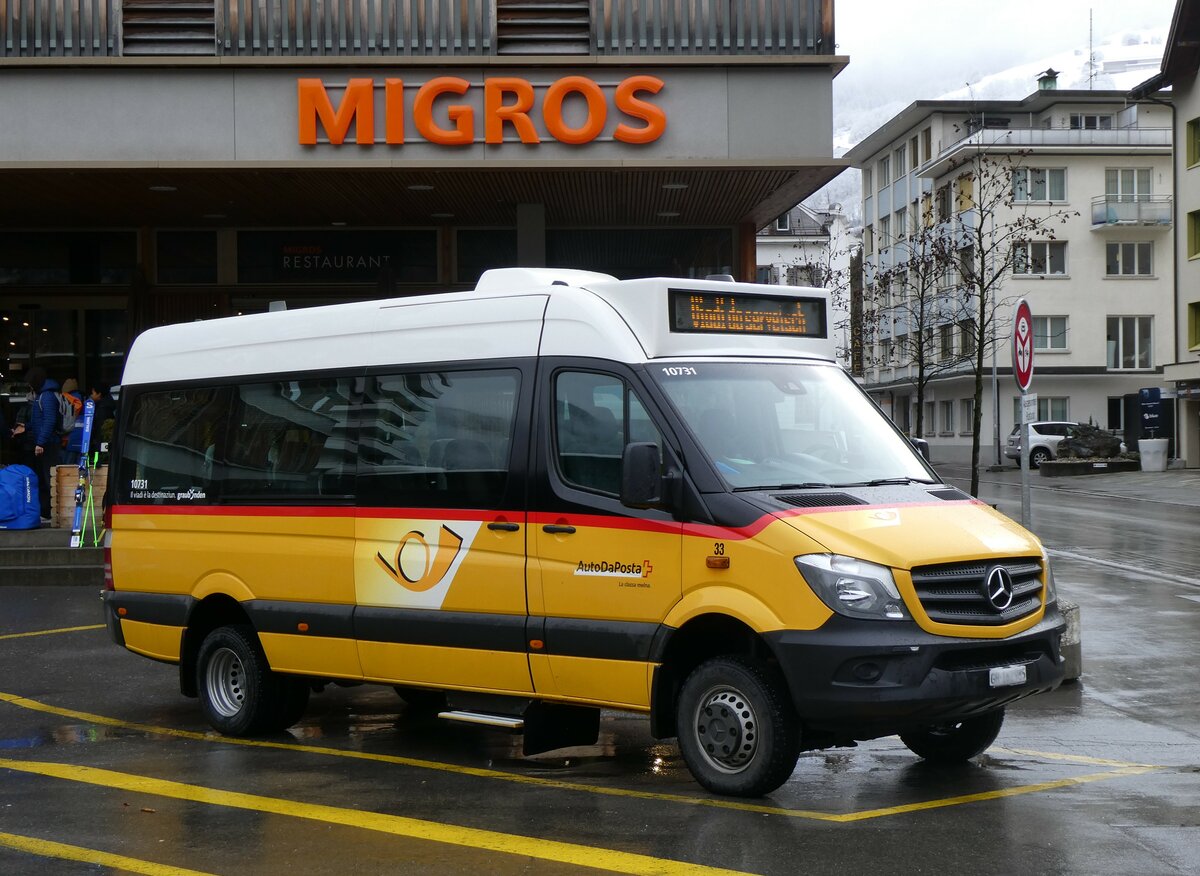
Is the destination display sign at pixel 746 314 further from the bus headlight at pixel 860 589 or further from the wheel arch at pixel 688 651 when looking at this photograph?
the bus headlight at pixel 860 589

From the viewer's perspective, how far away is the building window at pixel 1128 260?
2849 inches

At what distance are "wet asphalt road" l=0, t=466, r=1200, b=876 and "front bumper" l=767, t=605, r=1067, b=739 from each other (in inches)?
18.2

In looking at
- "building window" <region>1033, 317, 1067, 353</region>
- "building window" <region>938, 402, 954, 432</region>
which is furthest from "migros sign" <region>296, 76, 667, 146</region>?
"building window" <region>938, 402, 954, 432</region>

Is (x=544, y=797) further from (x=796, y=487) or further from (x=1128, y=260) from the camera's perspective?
(x=1128, y=260)

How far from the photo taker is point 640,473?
7.23 meters

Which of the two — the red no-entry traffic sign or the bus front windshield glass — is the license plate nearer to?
the bus front windshield glass

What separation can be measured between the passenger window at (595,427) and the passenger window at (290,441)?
5.24ft

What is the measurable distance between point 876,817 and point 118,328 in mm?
18233

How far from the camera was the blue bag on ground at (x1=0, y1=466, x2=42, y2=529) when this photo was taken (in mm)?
19406

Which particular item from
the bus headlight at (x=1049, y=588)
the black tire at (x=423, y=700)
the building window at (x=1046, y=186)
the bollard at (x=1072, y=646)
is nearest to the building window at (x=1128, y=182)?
the building window at (x=1046, y=186)

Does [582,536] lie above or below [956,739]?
above

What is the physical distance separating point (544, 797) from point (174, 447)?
4.01 meters

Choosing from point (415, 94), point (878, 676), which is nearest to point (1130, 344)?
point (415, 94)

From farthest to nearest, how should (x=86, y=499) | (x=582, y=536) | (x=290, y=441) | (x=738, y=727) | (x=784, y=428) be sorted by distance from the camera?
(x=86, y=499)
(x=290, y=441)
(x=784, y=428)
(x=582, y=536)
(x=738, y=727)
